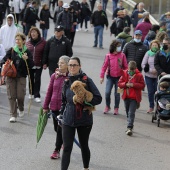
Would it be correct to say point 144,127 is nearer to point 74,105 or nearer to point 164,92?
point 164,92

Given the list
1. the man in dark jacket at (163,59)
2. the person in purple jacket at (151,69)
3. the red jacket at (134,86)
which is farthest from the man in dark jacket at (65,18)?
the red jacket at (134,86)

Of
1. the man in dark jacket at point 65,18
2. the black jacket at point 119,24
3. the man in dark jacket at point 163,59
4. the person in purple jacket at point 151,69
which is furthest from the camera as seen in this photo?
the man in dark jacket at point 65,18

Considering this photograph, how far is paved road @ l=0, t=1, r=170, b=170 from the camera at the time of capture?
10406 millimetres

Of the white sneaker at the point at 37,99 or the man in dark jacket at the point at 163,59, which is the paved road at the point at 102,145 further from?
the man in dark jacket at the point at 163,59

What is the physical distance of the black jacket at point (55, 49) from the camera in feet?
46.9

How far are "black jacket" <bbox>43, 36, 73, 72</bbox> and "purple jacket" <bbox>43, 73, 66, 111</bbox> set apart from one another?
4.02 metres

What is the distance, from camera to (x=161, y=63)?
1392 centimetres

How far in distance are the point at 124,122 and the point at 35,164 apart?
3410mm

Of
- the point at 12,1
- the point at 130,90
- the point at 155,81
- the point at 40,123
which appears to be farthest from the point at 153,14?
the point at 40,123

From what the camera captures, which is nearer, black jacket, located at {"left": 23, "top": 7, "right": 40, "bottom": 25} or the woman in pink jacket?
the woman in pink jacket

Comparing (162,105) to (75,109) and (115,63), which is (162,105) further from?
(75,109)

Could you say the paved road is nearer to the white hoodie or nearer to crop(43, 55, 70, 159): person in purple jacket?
crop(43, 55, 70, 159): person in purple jacket

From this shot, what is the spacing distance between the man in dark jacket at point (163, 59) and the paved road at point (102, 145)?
1.04 meters

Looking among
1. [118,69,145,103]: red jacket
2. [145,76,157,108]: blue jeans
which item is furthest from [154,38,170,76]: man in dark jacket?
[118,69,145,103]: red jacket
